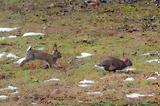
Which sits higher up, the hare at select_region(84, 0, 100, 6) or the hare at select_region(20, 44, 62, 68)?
the hare at select_region(20, 44, 62, 68)

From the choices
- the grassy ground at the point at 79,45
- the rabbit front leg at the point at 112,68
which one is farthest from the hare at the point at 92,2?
the rabbit front leg at the point at 112,68

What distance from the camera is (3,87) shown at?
18.5 meters

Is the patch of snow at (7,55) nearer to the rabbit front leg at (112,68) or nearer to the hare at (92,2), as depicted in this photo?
the rabbit front leg at (112,68)

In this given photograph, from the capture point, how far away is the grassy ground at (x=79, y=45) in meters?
17.2

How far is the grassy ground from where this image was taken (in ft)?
56.5

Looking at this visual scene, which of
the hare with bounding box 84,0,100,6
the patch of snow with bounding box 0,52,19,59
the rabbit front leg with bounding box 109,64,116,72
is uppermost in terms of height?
the rabbit front leg with bounding box 109,64,116,72

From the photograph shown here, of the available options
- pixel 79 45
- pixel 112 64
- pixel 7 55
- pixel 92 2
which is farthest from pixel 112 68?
pixel 92 2

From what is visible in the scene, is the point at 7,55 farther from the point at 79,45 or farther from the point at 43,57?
the point at 79,45

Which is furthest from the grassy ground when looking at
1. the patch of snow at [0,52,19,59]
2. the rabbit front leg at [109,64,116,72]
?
the patch of snow at [0,52,19,59]

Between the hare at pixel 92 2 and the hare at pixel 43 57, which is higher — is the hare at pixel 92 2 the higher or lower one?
the lower one

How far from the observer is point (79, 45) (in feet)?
81.1

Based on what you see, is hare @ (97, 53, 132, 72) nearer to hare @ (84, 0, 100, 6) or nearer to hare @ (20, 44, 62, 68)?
hare @ (20, 44, 62, 68)

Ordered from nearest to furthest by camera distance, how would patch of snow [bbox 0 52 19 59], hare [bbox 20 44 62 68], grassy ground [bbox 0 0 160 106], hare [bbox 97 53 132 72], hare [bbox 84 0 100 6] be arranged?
grassy ground [bbox 0 0 160 106] → hare [bbox 97 53 132 72] → hare [bbox 20 44 62 68] → patch of snow [bbox 0 52 19 59] → hare [bbox 84 0 100 6]

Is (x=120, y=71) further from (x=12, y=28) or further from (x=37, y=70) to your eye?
(x=12, y=28)
